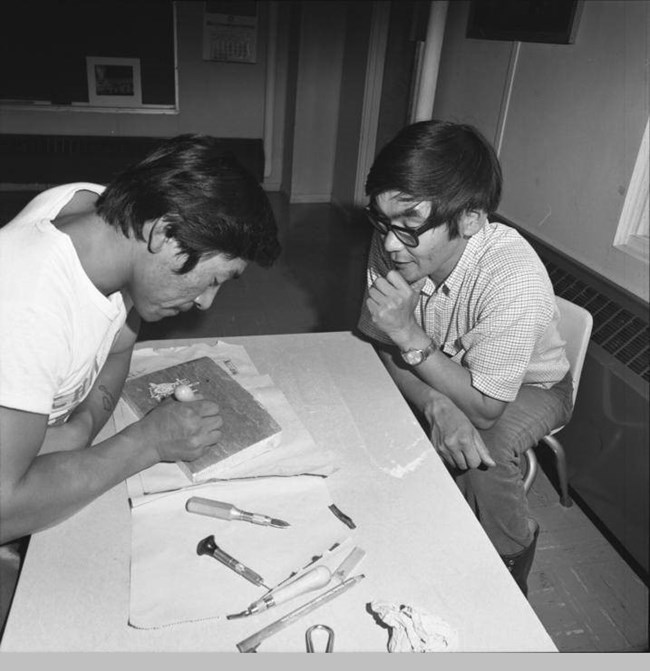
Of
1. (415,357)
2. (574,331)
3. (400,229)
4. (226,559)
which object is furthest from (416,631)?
(574,331)

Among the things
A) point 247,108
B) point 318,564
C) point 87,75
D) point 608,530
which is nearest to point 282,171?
point 247,108

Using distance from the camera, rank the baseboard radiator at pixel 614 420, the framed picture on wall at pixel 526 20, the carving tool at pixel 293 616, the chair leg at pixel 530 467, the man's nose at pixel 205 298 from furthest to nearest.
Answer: the framed picture on wall at pixel 526 20
the baseboard radiator at pixel 614 420
the chair leg at pixel 530 467
the man's nose at pixel 205 298
the carving tool at pixel 293 616

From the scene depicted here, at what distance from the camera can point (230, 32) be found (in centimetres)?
480

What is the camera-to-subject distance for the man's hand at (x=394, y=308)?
1419 mm

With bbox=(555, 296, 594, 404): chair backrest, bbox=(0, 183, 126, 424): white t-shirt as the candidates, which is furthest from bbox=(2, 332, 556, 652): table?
bbox=(555, 296, 594, 404): chair backrest

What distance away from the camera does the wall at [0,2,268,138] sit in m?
4.73

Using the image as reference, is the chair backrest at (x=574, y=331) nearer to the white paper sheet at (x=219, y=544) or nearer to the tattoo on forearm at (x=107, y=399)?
the white paper sheet at (x=219, y=544)

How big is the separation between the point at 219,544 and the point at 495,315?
0.81 meters

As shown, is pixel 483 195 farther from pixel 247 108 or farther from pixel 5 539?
pixel 247 108

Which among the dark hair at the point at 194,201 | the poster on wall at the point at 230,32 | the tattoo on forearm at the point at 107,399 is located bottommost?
the tattoo on forearm at the point at 107,399

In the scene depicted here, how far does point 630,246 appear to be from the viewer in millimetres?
2090

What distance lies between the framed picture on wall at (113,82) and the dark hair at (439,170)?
13.2 ft

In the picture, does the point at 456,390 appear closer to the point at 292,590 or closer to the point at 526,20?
the point at 292,590

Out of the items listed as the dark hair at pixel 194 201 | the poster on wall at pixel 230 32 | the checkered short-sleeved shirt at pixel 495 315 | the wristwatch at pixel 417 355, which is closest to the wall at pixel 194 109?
the poster on wall at pixel 230 32
